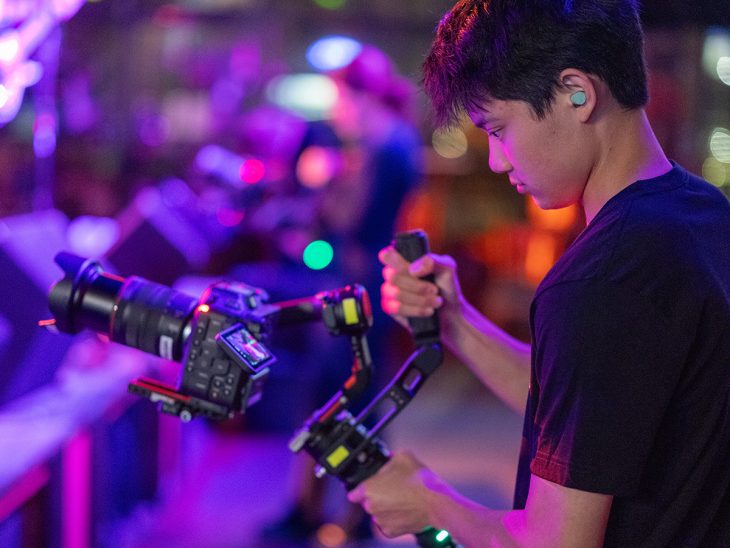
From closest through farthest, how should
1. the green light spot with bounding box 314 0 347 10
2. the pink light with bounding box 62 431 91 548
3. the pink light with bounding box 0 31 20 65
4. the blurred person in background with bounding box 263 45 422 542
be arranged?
1. the pink light with bounding box 62 431 91 548
2. the pink light with bounding box 0 31 20 65
3. the blurred person in background with bounding box 263 45 422 542
4. the green light spot with bounding box 314 0 347 10

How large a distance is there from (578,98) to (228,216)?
8.39 feet

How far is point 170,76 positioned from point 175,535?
14.9 ft

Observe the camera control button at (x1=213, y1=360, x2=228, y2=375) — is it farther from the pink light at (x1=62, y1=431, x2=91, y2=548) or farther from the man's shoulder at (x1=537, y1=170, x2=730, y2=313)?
the pink light at (x1=62, y1=431, x2=91, y2=548)

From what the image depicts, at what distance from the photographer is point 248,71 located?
6.11 m

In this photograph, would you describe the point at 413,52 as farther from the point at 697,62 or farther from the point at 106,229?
the point at 106,229

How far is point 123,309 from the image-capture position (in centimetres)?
130

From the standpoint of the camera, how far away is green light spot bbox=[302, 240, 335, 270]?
11.0ft

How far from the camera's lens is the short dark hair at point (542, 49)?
97cm

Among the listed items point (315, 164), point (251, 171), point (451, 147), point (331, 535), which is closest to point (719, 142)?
point (451, 147)

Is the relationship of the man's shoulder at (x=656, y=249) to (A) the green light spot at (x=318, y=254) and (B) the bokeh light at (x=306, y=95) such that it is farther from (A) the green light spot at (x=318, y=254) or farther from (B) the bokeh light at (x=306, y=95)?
(B) the bokeh light at (x=306, y=95)

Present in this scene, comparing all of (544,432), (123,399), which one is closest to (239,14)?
(123,399)

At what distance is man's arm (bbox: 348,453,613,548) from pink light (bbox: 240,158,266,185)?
7.48 ft

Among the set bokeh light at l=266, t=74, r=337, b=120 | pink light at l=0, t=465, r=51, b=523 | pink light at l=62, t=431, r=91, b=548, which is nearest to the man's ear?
pink light at l=0, t=465, r=51, b=523

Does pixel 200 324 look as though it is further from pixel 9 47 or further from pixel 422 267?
pixel 9 47
